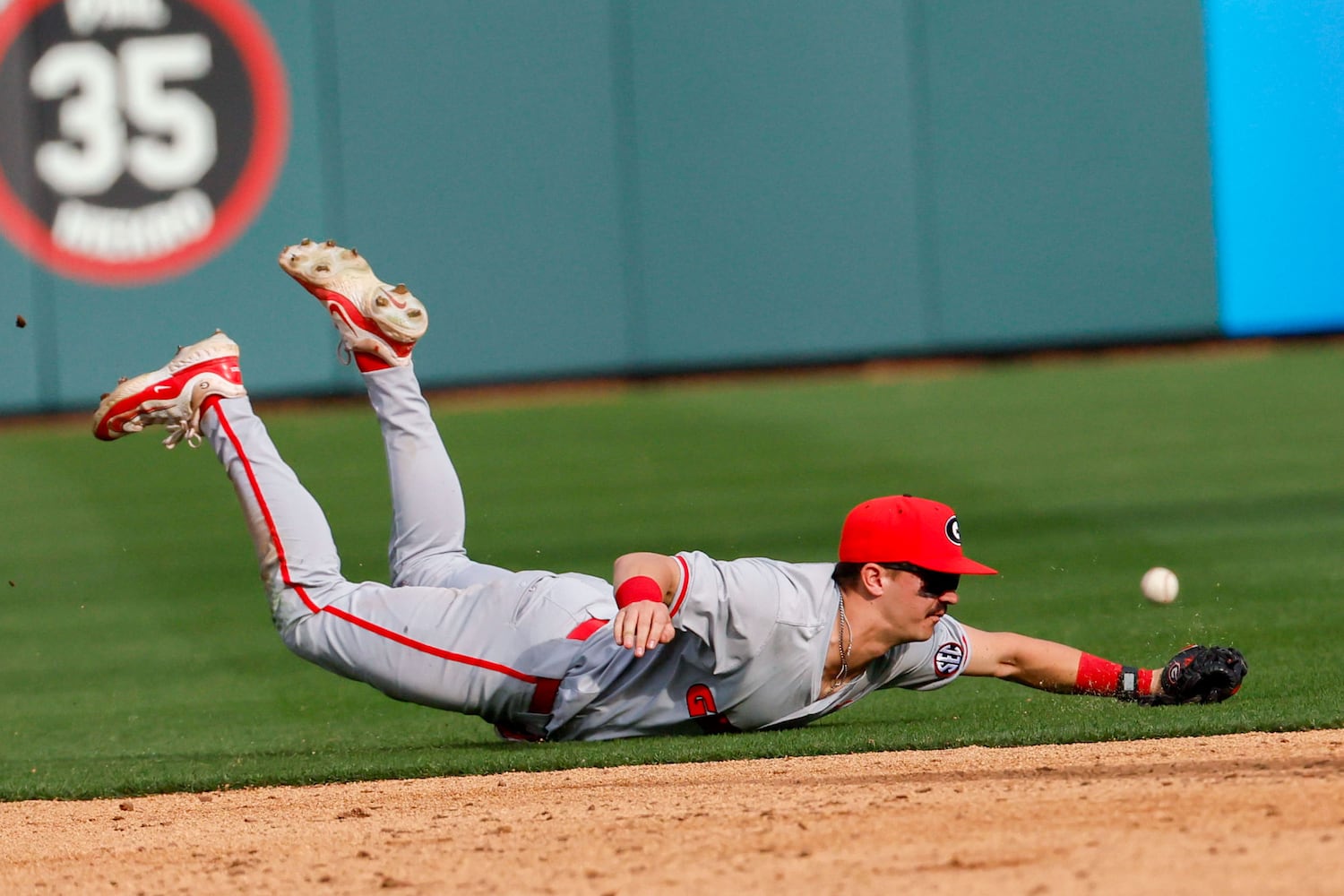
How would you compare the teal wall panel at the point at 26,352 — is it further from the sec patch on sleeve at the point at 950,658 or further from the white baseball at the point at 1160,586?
the sec patch on sleeve at the point at 950,658

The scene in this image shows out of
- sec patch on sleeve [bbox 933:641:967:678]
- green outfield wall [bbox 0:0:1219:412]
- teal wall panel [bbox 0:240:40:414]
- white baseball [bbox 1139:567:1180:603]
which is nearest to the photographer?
sec patch on sleeve [bbox 933:641:967:678]

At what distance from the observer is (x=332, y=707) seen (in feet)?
19.2

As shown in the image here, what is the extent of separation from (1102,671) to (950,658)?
452 millimetres

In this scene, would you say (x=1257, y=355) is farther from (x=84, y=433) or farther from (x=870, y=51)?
(x=84, y=433)

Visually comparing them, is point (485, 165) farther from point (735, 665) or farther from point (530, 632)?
point (735, 665)

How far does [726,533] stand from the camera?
8.44m

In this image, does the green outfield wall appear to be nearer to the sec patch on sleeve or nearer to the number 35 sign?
the number 35 sign

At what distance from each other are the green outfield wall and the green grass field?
63 cm

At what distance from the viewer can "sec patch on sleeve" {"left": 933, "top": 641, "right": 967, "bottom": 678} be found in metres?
4.66

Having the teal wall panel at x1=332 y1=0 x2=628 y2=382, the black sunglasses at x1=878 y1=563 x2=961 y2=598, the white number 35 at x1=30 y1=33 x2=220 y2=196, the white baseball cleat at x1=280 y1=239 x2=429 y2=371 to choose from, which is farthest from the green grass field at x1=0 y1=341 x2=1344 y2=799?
the white number 35 at x1=30 y1=33 x2=220 y2=196

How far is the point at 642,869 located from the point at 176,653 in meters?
3.94

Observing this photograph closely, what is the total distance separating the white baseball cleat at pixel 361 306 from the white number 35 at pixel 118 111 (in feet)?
25.8

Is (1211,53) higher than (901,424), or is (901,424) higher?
(1211,53)

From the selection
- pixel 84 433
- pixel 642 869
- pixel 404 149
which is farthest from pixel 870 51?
pixel 642 869
